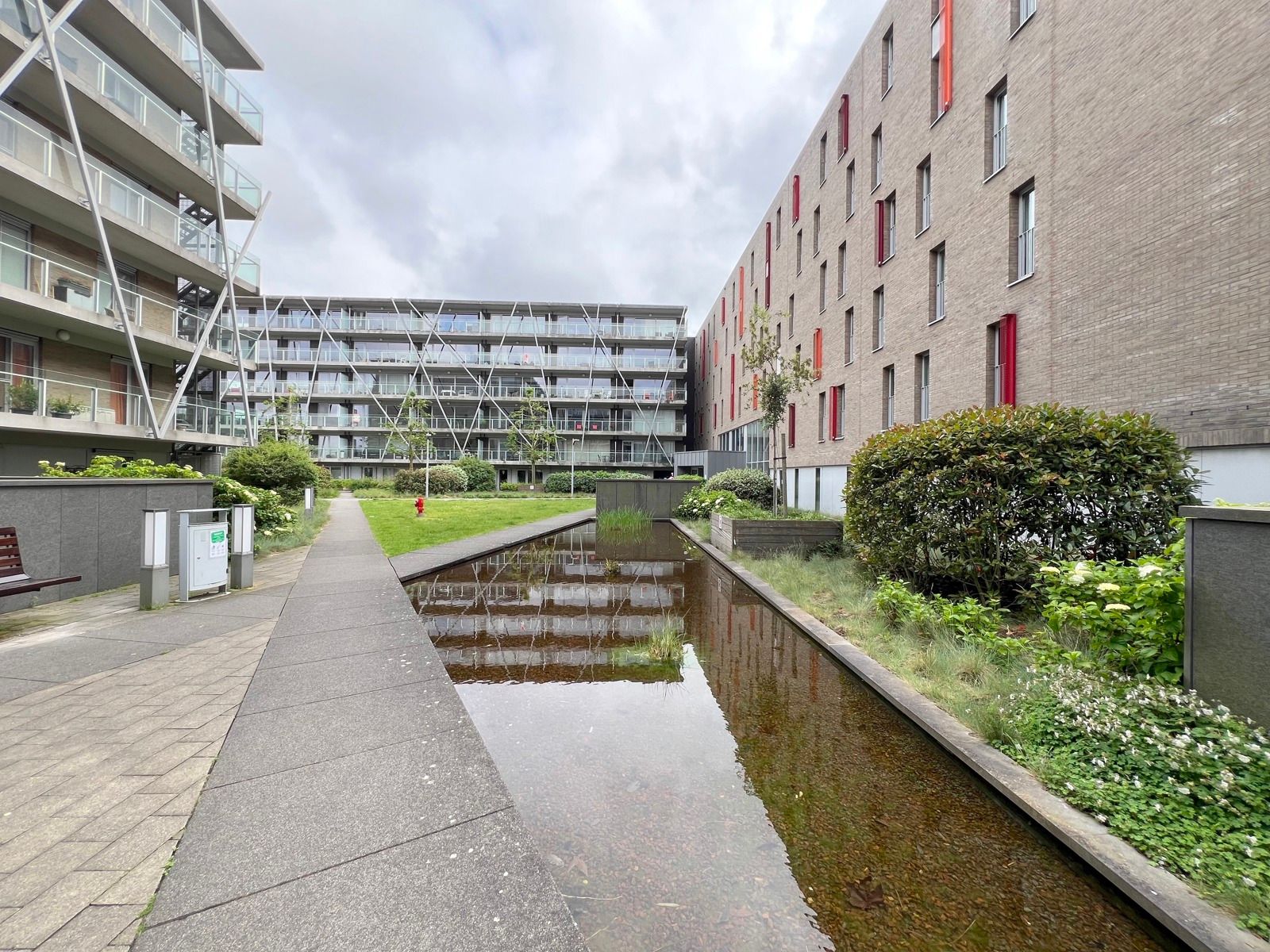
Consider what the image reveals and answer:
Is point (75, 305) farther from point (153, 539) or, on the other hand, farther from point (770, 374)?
point (770, 374)

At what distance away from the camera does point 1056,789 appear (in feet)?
10.00

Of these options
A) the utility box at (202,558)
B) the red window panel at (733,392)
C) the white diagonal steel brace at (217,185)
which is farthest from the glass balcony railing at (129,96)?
the red window panel at (733,392)

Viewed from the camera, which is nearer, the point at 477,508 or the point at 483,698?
the point at 483,698

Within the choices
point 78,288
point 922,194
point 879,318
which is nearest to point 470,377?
point 78,288

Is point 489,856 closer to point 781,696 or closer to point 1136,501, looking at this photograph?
point 781,696

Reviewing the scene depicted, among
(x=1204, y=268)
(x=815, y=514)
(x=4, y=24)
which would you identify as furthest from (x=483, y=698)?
(x=4, y=24)

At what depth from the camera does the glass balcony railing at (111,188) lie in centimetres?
1245

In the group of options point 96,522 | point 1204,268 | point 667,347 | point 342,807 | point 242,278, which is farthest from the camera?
point 667,347

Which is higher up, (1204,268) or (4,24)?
(4,24)

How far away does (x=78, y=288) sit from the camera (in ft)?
46.4

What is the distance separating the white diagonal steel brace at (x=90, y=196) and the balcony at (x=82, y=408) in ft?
1.57

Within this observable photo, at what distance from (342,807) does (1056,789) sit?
140 inches

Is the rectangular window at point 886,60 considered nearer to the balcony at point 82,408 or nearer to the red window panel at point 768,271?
the red window panel at point 768,271

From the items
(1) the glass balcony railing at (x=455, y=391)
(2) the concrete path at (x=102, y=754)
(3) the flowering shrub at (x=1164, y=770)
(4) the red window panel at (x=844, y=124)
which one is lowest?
(2) the concrete path at (x=102, y=754)
